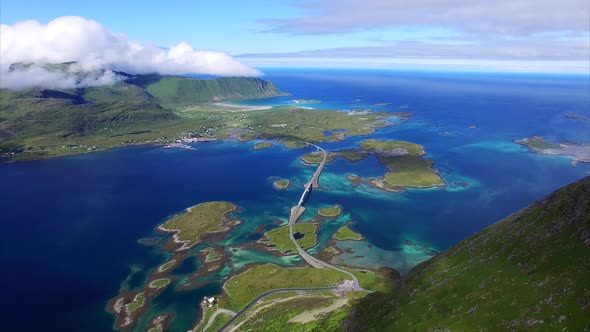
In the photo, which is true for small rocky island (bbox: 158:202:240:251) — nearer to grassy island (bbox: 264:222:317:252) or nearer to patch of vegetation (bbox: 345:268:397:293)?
grassy island (bbox: 264:222:317:252)

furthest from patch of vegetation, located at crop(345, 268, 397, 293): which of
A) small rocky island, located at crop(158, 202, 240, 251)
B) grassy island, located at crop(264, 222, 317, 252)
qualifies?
small rocky island, located at crop(158, 202, 240, 251)

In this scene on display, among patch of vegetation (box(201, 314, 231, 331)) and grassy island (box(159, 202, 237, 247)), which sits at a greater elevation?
grassy island (box(159, 202, 237, 247))

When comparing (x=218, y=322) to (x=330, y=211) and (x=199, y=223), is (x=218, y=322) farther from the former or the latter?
(x=330, y=211)

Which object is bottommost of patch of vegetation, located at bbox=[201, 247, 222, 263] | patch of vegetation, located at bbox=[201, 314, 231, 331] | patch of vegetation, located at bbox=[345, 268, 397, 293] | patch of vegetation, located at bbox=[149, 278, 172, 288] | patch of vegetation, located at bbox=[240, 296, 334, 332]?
patch of vegetation, located at bbox=[149, 278, 172, 288]

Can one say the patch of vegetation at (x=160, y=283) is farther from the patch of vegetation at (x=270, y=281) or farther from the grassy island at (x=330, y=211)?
the grassy island at (x=330, y=211)

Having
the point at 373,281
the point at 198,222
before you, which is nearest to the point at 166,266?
the point at 198,222

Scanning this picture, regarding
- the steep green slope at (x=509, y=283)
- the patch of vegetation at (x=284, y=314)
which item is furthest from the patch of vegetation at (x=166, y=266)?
the steep green slope at (x=509, y=283)
